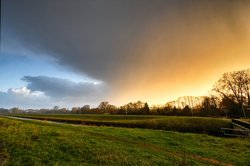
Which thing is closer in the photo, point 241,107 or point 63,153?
point 63,153

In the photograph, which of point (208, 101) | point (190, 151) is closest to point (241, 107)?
point (208, 101)

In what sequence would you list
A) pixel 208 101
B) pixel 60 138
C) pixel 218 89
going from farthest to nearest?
pixel 208 101
pixel 218 89
pixel 60 138

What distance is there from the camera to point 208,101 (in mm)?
76312

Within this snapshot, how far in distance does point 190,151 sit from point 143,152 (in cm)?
443

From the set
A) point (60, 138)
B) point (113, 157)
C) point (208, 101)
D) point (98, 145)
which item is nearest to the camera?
point (113, 157)

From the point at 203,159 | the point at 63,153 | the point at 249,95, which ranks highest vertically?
the point at 249,95

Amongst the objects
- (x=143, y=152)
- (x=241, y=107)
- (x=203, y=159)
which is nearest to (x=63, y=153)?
(x=143, y=152)

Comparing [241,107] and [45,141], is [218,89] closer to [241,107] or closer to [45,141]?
[241,107]

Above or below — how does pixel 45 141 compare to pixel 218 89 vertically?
below

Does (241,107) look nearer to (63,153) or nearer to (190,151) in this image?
(190,151)

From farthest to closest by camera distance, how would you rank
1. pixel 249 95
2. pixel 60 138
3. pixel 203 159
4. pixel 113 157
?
pixel 249 95
pixel 60 138
pixel 203 159
pixel 113 157

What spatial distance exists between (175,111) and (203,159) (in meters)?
54.8

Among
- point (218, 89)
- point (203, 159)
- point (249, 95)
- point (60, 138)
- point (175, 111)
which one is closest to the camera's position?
point (203, 159)

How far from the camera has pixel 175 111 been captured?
6869 cm
